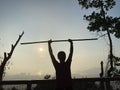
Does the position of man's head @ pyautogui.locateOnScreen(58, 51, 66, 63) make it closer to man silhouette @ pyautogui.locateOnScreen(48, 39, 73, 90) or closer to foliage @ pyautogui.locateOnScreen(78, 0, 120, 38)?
man silhouette @ pyautogui.locateOnScreen(48, 39, 73, 90)

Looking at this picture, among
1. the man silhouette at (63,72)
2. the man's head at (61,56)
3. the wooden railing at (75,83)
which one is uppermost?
the man's head at (61,56)

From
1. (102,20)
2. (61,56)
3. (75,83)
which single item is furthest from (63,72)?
(102,20)

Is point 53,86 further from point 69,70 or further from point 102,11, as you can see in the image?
point 102,11

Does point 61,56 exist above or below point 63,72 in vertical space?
above

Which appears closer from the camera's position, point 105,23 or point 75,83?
point 75,83

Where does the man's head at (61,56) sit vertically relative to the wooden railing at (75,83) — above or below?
above

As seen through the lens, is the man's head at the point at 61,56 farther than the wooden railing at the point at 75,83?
No

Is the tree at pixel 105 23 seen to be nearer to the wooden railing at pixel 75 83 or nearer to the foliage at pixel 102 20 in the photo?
the foliage at pixel 102 20

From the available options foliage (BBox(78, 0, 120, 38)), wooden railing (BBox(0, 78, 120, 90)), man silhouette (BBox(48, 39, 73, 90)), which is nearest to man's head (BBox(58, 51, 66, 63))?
man silhouette (BBox(48, 39, 73, 90))

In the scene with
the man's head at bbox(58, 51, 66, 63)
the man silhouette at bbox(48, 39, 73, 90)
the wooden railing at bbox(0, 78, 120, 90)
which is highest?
the man's head at bbox(58, 51, 66, 63)

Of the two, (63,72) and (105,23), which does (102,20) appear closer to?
(105,23)

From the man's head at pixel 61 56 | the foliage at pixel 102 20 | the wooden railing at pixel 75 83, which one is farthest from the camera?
the foliage at pixel 102 20

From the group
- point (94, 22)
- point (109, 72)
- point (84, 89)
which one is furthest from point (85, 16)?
point (84, 89)

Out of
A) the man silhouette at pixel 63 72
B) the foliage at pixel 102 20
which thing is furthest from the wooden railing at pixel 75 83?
the foliage at pixel 102 20
